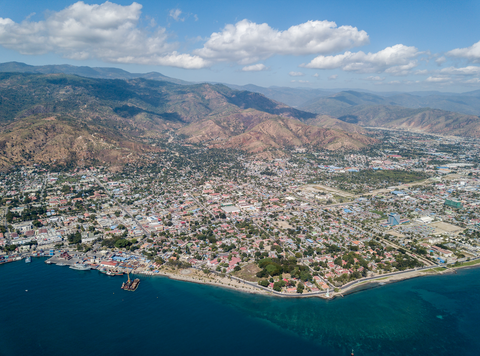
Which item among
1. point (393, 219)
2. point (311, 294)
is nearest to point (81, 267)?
point (311, 294)

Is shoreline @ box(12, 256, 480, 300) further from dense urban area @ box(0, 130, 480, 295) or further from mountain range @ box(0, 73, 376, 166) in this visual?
mountain range @ box(0, 73, 376, 166)

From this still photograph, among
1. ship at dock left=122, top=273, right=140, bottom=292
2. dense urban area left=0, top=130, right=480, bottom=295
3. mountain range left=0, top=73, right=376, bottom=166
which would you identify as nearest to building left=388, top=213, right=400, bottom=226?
dense urban area left=0, top=130, right=480, bottom=295

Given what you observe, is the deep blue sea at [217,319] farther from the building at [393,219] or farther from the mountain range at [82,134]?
the mountain range at [82,134]

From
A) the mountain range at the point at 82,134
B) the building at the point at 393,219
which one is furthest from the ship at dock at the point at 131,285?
the mountain range at the point at 82,134

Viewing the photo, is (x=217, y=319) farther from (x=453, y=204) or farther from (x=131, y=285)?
(x=453, y=204)

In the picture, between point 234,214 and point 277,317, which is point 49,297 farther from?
point 234,214

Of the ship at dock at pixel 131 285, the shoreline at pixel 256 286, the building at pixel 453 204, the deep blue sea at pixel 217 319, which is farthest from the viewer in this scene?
the building at pixel 453 204
